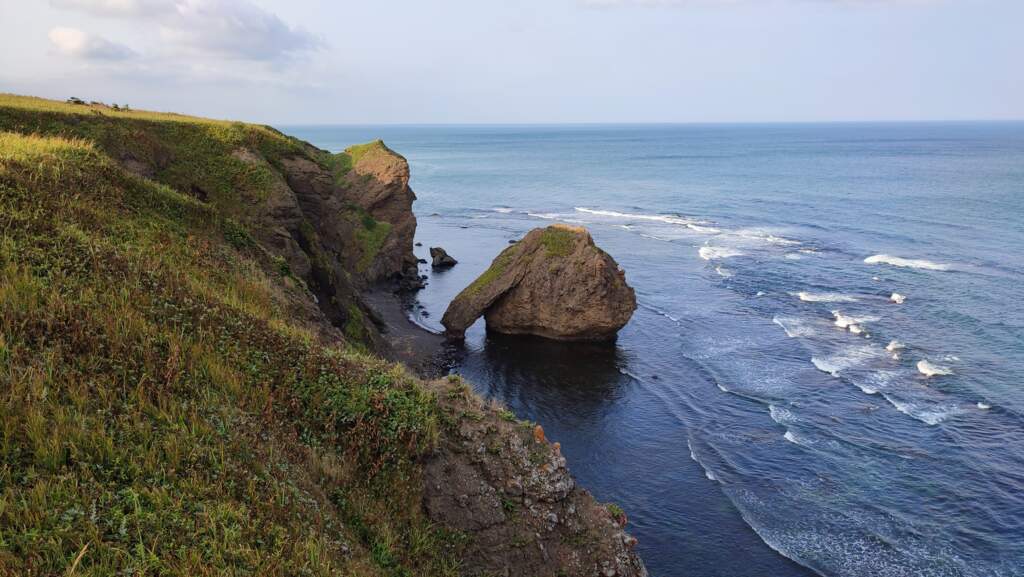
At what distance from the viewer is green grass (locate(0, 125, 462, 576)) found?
7.94 metres

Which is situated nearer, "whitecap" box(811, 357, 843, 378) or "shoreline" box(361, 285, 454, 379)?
"shoreline" box(361, 285, 454, 379)

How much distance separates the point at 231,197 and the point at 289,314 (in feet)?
61.7

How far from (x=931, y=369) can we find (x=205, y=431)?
135 ft

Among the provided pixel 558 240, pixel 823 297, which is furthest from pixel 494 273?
pixel 823 297

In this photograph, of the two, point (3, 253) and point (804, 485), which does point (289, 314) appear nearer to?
point (3, 253)

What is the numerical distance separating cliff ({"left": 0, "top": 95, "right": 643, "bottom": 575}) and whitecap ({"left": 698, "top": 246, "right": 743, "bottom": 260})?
58.0 meters

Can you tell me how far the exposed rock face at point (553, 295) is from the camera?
144 ft

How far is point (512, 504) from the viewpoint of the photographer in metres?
13.3

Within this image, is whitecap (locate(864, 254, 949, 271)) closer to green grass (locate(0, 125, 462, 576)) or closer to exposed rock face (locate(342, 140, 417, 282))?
exposed rock face (locate(342, 140, 417, 282))

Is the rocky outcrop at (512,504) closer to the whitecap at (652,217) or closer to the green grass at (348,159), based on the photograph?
the green grass at (348,159)

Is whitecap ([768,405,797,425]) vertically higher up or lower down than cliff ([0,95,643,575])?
lower down

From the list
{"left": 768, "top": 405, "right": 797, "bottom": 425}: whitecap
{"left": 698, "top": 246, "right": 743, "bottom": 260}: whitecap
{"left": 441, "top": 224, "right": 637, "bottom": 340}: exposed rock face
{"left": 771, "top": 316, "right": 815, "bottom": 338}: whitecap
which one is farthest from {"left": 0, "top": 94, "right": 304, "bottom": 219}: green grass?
{"left": 698, "top": 246, "right": 743, "bottom": 260}: whitecap

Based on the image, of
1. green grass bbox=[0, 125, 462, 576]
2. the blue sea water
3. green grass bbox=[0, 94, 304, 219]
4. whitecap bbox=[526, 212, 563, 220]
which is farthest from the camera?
whitecap bbox=[526, 212, 563, 220]

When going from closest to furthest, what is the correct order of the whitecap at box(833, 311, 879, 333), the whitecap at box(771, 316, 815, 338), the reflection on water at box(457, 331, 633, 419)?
the reflection on water at box(457, 331, 633, 419)
the whitecap at box(771, 316, 815, 338)
the whitecap at box(833, 311, 879, 333)
